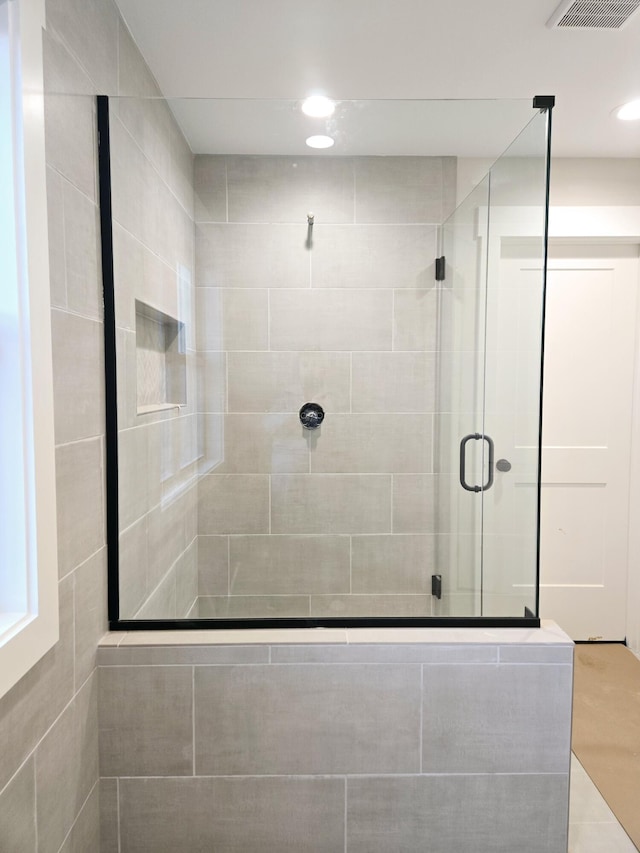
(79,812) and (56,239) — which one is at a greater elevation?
(56,239)

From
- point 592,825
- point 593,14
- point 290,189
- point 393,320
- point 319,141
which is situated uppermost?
point 593,14

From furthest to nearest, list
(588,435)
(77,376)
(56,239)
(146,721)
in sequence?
1. (588,435)
2. (146,721)
3. (77,376)
4. (56,239)

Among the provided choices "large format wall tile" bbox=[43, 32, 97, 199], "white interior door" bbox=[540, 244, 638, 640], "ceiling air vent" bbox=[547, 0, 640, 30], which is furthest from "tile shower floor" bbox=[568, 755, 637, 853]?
"ceiling air vent" bbox=[547, 0, 640, 30]

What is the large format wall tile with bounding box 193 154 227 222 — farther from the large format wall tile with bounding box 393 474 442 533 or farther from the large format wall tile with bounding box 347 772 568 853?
the large format wall tile with bounding box 347 772 568 853

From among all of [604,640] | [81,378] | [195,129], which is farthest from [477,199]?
[604,640]

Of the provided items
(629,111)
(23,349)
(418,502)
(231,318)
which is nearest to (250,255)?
(231,318)

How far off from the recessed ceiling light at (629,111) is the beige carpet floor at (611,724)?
8.31ft

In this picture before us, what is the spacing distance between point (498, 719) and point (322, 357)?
1.10 meters

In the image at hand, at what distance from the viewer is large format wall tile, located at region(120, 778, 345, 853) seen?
1.54m

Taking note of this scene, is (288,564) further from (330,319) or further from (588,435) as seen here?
(588,435)

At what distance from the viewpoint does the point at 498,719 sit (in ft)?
5.15

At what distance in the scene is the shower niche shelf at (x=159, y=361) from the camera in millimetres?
1639

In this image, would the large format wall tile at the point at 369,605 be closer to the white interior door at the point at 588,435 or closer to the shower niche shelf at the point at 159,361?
the shower niche shelf at the point at 159,361

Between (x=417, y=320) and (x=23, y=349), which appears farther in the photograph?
(x=417, y=320)
